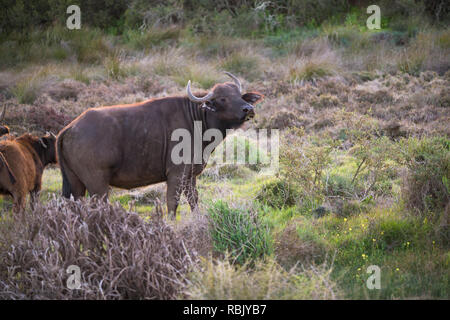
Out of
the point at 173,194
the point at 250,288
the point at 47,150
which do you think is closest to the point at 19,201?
the point at 47,150

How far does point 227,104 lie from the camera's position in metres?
7.01

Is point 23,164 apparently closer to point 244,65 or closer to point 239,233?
point 239,233

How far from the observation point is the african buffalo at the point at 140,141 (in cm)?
639

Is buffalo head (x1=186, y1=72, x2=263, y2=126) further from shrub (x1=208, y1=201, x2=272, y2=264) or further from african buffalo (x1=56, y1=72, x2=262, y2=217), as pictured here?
shrub (x1=208, y1=201, x2=272, y2=264)

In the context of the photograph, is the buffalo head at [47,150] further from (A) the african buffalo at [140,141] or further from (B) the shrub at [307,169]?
(B) the shrub at [307,169]

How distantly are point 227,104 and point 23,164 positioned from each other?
3.26 meters

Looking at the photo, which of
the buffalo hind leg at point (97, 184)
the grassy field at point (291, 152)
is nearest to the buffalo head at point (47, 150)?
the grassy field at point (291, 152)

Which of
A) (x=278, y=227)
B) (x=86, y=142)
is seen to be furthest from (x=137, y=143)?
(x=278, y=227)

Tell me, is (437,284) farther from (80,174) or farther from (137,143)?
(80,174)

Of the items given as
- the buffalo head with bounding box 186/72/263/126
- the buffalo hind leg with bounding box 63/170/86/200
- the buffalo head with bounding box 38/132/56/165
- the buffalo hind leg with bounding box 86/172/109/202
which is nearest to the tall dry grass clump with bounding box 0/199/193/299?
the buffalo hind leg with bounding box 86/172/109/202

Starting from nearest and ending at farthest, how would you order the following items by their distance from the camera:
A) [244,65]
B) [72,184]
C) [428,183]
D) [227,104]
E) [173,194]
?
1. [428,183]
2. [72,184]
3. [173,194]
4. [227,104]
5. [244,65]

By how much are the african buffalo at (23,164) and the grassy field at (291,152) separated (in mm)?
449

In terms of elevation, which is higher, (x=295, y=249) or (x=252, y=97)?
(x=252, y=97)

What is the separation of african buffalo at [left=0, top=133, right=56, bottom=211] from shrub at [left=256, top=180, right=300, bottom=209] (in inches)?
130
